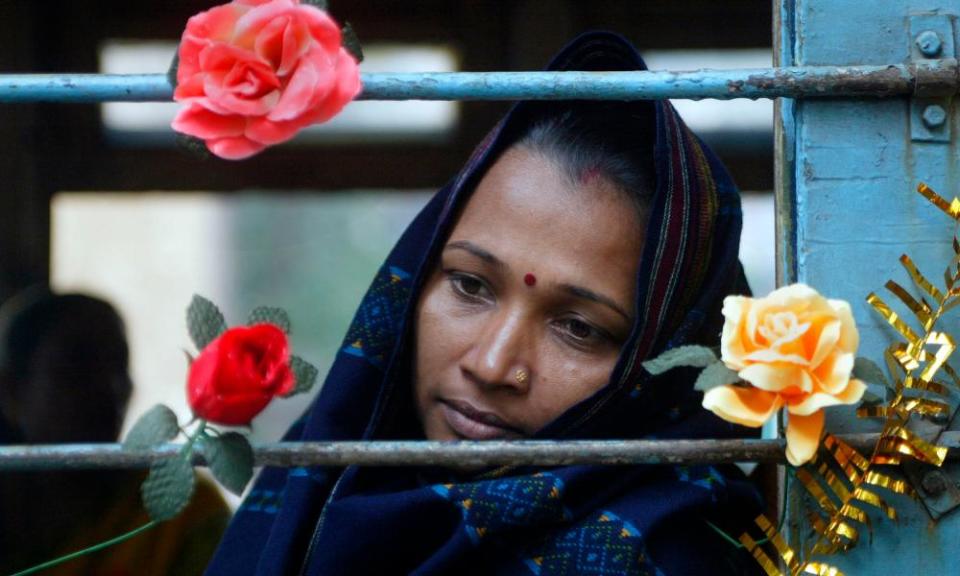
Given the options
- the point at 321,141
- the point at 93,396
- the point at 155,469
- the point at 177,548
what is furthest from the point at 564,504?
the point at 321,141

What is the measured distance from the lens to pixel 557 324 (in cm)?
162

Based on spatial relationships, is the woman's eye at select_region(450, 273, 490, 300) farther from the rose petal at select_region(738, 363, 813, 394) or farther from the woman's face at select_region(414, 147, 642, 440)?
the rose petal at select_region(738, 363, 813, 394)

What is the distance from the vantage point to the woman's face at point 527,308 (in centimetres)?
159

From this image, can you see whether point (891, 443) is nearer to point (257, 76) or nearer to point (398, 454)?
point (398, 454)

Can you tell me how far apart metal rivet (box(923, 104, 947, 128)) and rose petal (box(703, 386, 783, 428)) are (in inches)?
13.6

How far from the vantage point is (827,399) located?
1.20 metres

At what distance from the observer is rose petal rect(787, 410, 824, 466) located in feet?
4.12

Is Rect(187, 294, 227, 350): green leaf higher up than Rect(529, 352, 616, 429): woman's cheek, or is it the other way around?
Rect(187, 294, 227, 350): green leaf

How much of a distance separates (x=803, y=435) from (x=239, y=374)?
0.50 metres

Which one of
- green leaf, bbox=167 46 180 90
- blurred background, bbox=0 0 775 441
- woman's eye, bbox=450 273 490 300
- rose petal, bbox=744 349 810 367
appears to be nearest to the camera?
rose petal, bbox=744 349 810 367

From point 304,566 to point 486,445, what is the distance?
1.44 feet

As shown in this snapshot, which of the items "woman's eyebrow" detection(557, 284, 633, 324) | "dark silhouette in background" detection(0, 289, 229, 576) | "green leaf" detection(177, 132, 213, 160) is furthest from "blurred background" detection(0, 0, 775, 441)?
"green leaf" detection(177, 132, 213, 160)

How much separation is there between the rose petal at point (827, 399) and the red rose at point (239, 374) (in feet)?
1.46

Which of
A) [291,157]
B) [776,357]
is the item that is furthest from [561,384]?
[291,157]
